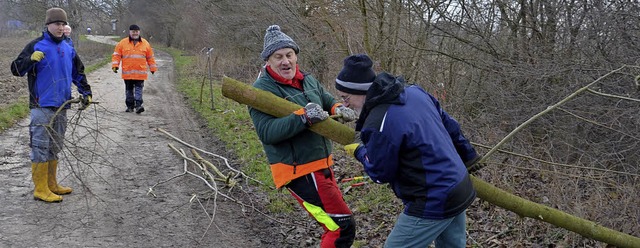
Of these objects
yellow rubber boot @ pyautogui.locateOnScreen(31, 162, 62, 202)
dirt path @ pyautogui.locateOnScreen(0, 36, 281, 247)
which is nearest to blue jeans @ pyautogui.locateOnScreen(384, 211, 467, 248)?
dirt path @ pyautogui.locateOnScreen(0, 36, 281, 247)

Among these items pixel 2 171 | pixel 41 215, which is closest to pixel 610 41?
pixel 41 215

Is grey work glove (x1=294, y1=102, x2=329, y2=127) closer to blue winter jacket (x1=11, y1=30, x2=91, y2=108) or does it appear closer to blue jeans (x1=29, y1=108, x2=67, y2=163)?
blue jeans (x1=29, y1=108, x2=67, y2=163)

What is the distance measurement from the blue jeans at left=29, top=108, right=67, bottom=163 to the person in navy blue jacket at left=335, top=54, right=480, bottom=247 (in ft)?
13.3

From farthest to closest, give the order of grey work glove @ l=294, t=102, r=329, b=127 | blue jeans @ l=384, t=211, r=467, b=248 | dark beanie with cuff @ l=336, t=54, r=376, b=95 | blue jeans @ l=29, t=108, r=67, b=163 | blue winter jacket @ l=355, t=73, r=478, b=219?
blue jeans @ l=29, t=108, r=67, b=163 → grey work glove @ l=294, t=102, r=329, b=127 → dark beanie with cuff @ l=336, t=54, r=376, b=95 → blue jeans @ l=384, t=211, r=467, b=248 → blue winter jacket @ l=355, t=73, r=478, b=219

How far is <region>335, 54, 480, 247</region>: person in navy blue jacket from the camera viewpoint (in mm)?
2924

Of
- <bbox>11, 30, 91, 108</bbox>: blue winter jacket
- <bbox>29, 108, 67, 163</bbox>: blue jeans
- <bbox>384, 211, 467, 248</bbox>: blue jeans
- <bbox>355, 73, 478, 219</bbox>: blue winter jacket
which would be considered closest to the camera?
<bbox>355, 73, 478, 219</bbox>: blue winter jacket

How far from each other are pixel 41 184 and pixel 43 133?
0.57 m

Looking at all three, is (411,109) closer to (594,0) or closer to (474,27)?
(594,0)

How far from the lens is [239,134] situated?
10.2 m

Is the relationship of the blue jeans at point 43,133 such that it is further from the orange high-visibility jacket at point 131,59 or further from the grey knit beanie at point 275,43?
the orange high-visibility jacket at point 131,59

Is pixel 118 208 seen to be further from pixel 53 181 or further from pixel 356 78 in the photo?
pixel 356 78

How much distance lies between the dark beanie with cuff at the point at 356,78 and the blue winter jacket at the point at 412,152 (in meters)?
0.14

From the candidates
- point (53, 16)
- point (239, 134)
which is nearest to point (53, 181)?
point (53, 16)

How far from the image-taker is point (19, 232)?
511 centimetres
